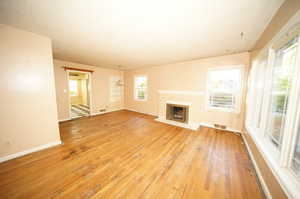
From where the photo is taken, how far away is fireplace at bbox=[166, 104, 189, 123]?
4009 mm

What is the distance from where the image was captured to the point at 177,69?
14.9ft

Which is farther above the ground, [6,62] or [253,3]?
[253,3]

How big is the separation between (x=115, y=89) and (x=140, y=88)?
1.68 metres

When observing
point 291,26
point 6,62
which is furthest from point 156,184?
point 6,62

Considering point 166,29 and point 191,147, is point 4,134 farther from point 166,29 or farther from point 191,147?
point 191,147

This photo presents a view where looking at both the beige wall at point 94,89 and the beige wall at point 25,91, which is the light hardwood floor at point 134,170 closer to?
the beige wall at point 25,91

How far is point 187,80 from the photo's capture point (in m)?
4.29

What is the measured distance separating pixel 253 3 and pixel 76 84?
33.8ft

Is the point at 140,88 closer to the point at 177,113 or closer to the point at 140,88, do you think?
the point at 140,88

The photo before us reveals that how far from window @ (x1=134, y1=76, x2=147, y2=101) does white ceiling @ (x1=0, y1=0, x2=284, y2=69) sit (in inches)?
128

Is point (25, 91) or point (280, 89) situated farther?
point (25, 91)

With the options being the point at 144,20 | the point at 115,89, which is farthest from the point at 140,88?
the point at 144,20

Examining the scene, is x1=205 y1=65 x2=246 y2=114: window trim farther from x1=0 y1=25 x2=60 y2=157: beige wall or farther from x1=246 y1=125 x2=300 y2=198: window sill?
x1=0 y1=25 x2=60 y2=157: beige wall

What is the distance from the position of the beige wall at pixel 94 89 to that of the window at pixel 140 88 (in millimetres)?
1270
